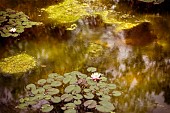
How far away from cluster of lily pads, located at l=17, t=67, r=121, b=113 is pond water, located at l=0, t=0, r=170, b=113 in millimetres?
146

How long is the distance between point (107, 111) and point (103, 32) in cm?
201

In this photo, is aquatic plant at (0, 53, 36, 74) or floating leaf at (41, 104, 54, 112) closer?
floating leaf at (41, 104, 54, 112)

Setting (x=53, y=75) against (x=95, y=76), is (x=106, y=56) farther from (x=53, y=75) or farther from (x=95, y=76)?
(x=53, y=75)

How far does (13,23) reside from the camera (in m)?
4.94

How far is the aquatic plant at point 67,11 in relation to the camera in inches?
209

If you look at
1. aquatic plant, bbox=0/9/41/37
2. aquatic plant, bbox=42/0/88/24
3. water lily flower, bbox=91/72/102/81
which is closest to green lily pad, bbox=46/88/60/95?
water lily flower, bbox=91/72/102/81

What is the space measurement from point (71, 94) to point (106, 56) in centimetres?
112

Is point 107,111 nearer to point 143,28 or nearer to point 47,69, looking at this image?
point 47,69

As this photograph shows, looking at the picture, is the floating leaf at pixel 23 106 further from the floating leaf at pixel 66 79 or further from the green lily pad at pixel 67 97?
the floating leaf at pixel 66 79

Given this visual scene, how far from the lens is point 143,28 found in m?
4.93

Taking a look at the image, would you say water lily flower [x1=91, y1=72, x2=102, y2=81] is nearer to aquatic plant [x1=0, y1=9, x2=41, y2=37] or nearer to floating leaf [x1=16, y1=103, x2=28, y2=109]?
floating leaf [x1=16, y1=103, x2=28, y2=109]

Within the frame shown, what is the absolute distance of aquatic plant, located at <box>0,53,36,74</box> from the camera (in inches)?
153

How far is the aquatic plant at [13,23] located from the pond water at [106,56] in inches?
4.3

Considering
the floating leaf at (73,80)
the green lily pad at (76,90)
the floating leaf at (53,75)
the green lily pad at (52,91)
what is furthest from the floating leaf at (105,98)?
the floating leaf at (53,75)
